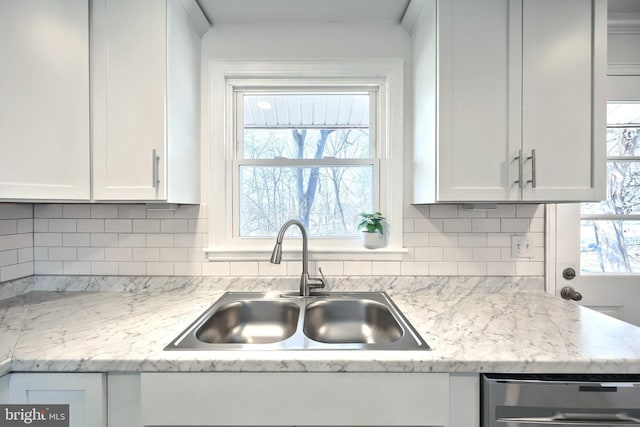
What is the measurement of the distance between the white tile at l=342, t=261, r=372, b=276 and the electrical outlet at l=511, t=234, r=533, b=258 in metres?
0.77

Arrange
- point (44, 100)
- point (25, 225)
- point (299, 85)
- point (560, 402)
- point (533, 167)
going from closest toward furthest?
point (560, 402), point (44, 100), point (533, 167), point (25, 225), point (299, 85)

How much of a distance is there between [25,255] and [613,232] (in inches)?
123

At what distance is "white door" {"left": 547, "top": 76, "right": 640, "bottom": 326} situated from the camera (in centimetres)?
171

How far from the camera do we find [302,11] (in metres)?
1.61

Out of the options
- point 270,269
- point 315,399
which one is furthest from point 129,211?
point 315,399

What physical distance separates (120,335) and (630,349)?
168 cm

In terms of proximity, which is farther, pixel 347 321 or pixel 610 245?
pixel 610 245

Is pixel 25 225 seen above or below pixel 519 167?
below

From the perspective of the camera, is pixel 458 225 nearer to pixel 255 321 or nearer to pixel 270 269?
pixel 270 269

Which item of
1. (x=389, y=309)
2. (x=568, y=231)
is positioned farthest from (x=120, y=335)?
(x=568, y=231)

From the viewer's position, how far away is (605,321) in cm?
127

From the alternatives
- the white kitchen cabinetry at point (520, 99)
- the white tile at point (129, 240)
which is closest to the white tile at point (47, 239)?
the white tile at point (129, 240)

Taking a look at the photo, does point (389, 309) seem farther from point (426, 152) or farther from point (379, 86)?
point (379, 86)

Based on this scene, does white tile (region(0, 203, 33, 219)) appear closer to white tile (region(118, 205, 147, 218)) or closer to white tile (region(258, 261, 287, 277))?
white tile (region(118, 205, 147, 218))
